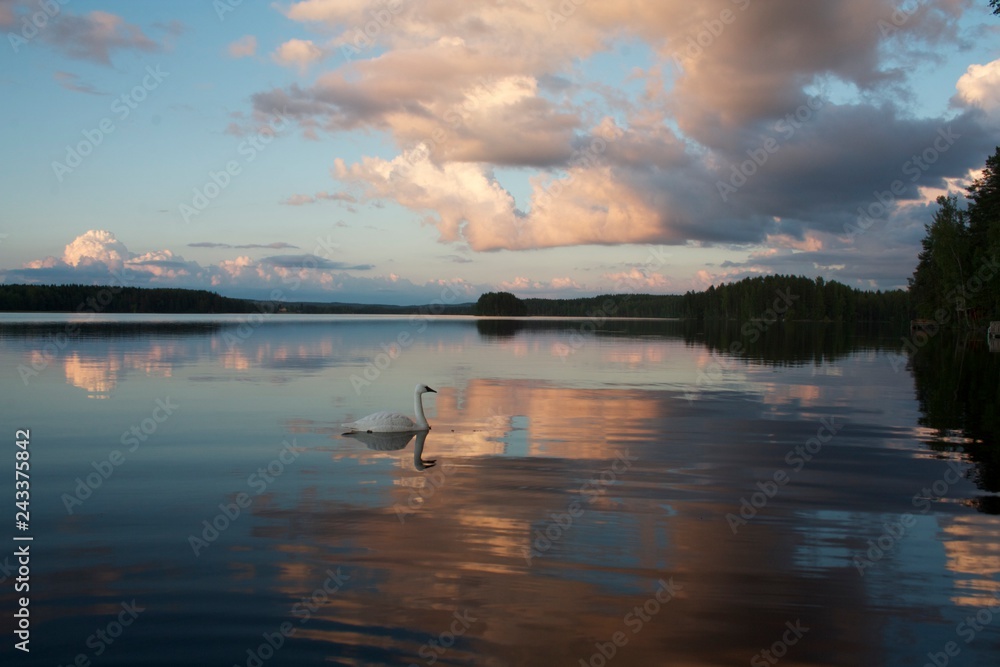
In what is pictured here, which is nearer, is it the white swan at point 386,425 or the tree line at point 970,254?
the white swan at point 386,425

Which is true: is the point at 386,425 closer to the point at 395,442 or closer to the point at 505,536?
the point at 395,442

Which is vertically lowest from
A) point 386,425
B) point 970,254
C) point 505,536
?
point 505,536

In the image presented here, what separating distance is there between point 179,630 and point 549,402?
56.3 feet

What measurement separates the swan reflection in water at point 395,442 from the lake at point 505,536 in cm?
12

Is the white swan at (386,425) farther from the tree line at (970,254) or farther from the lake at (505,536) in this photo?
the tree line at (970,254)


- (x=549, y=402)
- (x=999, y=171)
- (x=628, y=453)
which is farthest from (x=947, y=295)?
(x=628, y=453)

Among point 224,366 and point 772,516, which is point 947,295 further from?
point 772,516

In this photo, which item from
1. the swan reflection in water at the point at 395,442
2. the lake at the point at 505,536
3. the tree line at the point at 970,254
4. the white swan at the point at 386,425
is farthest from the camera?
the tree line at the point at 970,254

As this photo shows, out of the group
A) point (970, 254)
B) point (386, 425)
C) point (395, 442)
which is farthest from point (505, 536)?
point (970, 254)

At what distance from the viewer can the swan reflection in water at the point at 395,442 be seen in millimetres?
14266

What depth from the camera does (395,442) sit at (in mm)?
16156

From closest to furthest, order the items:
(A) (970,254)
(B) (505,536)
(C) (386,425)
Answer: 1. (B) (505,536)
2. (C) (386,425)
3. (A) (970,254)

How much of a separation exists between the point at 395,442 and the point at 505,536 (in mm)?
7083

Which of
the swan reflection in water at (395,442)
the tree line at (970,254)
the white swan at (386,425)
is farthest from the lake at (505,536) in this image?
the tree line at (970,254)
